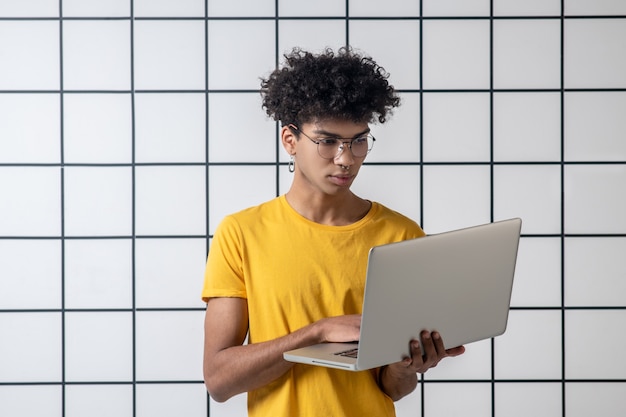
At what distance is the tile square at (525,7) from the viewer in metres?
2.37

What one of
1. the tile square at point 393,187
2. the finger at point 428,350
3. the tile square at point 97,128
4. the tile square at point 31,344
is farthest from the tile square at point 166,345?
the finger at point 428,350

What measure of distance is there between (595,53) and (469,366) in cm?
111

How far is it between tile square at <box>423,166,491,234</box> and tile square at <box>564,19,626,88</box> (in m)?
0.43

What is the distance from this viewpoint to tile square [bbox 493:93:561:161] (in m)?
2.38

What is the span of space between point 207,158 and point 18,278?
0.73m

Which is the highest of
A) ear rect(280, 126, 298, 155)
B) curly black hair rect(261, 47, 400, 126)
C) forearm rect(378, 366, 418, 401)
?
curly black hair rect(261, 47, 400, 126)

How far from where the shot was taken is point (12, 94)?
7.75ft

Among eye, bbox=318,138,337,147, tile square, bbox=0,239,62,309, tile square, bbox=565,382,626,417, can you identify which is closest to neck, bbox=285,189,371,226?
eye, bbox=318,138,337,147

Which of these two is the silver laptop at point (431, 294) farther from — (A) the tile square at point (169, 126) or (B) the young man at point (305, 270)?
(A) the tile square at point (169, 126)

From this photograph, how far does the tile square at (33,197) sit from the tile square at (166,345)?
1.41 feet

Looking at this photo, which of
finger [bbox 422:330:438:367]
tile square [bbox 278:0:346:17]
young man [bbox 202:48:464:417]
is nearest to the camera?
finger [bbox 422:330:438:367]

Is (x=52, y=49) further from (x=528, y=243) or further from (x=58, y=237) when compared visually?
(x=528, y=243)

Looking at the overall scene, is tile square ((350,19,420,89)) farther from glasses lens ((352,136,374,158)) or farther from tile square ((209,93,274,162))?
glasses lens ((352,136,374,158))

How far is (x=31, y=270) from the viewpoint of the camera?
2377 millimetres
